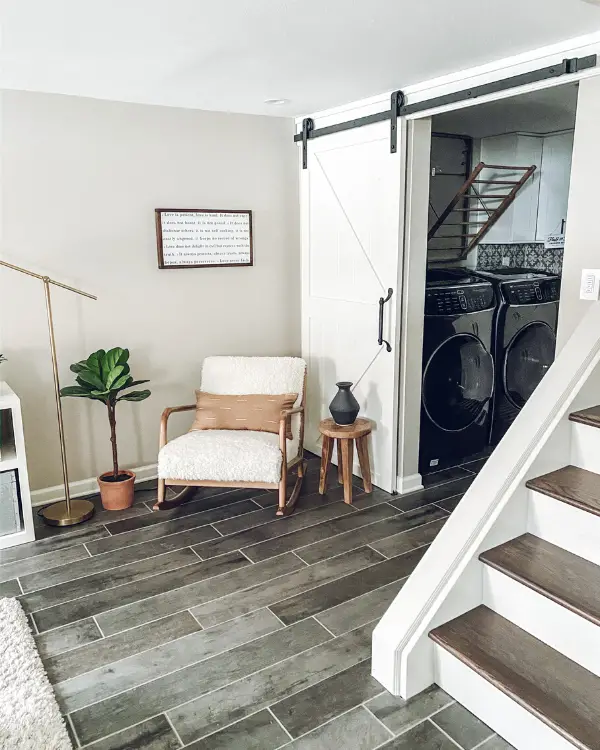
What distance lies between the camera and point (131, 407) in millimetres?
3781

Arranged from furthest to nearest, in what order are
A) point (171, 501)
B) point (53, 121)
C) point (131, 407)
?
point (131, 407) → point (171, 501) → point (53, 121)

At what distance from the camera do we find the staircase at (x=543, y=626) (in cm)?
178

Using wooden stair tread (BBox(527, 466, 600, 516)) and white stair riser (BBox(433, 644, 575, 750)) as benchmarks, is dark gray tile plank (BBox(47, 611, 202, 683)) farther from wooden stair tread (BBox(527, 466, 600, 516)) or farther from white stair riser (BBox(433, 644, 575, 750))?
wooden stair tread (BBox(527, 466, 600, 516))

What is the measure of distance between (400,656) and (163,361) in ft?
7.67

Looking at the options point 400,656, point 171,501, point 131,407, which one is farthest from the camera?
point 131,407

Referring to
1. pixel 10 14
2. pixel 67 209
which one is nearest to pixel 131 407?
pixel 67 209

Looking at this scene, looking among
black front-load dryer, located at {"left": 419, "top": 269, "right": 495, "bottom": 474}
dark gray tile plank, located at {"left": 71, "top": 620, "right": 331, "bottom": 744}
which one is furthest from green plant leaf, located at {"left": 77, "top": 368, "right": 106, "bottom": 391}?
black front-load dryer, located at {"left": 419, "top": 269, "right": 495, "bottom": 474}

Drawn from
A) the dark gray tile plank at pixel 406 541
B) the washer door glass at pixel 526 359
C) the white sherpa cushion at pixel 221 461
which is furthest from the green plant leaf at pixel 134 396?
the washer door glass at pixel 526 359

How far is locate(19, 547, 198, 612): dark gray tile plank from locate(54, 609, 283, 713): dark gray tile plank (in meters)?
0.51

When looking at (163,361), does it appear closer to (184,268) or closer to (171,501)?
(184,268)

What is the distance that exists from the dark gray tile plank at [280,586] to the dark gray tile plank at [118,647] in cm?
8

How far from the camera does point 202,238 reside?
3.80m

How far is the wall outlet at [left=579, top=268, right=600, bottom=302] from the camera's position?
2516 millimetres

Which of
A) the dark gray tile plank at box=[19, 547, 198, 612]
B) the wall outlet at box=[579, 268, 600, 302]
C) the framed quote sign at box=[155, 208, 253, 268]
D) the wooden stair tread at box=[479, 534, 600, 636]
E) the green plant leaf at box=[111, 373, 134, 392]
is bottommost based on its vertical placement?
the dark gray tile plank at box=[19, 547, 198, 612]
